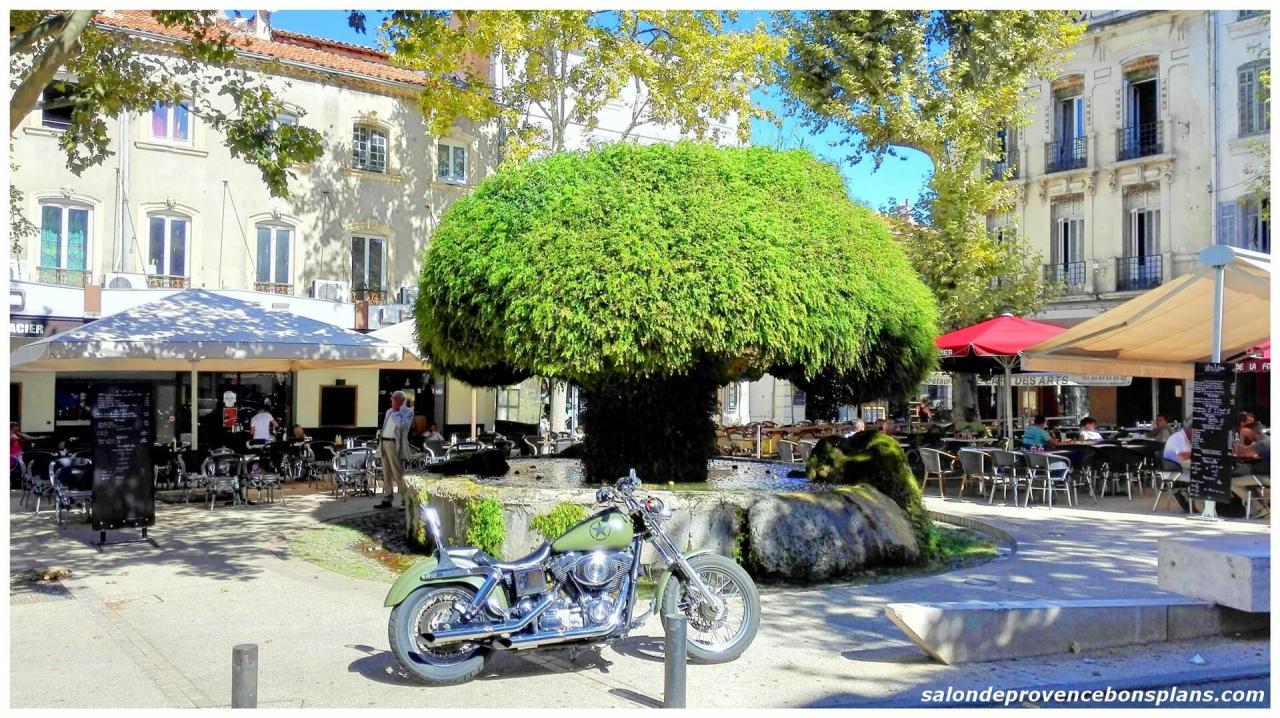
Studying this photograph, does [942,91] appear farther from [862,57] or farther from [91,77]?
[91,77]

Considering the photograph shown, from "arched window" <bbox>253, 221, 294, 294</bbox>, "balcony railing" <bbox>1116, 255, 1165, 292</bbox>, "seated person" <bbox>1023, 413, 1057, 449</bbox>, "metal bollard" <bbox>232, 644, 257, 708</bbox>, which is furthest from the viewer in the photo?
"balcony railing" <bbox>1116, 255, 1165, 292</bbox>

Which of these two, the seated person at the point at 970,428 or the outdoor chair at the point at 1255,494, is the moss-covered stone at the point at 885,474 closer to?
the outdoor chair at the point at 1255,494

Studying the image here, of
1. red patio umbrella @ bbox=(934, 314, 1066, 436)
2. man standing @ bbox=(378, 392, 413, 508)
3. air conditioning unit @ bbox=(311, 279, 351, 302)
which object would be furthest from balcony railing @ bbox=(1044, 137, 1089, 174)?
man standing @ bbox=(378, 392, 413, 508)

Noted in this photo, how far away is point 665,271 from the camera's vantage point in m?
8.89

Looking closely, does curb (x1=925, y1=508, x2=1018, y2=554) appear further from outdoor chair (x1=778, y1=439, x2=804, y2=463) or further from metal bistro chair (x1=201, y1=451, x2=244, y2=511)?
metal bistro chair (x1=201, y1=451, x2=244, y2=511)

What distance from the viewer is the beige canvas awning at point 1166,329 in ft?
43.5

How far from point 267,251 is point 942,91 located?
14.3 metres

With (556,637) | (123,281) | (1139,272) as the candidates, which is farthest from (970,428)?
(123,281)

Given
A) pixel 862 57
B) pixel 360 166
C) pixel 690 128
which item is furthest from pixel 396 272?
pixel 862 57

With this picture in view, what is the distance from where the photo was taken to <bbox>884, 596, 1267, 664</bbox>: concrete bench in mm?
6094

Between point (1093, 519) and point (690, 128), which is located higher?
point (690, 128)

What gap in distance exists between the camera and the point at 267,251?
74.2 feet

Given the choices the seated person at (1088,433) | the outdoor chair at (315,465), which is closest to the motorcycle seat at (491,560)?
the outdoor chair at (315,465)

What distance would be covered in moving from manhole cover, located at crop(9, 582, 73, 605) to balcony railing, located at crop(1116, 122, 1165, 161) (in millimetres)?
25620
